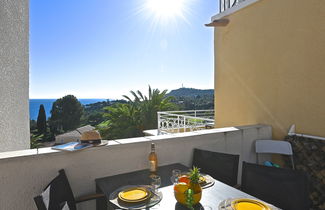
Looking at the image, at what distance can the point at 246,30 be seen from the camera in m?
3.50

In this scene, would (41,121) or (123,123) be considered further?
(41,121)

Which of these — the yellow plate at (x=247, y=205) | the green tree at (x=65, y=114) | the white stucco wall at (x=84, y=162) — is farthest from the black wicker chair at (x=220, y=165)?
the green tree at (x=65, y=114)

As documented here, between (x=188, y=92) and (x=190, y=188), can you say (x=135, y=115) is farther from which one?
A: (x=190, y=188)

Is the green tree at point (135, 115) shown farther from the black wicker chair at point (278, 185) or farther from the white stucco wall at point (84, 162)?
the black wicker chair at point (278, 185)

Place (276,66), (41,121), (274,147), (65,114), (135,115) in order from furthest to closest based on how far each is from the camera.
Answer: (65,114)
(41,121)
(135,115)
(276,66)
(274,147)

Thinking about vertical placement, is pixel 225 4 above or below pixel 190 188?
above

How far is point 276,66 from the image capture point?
2994mm

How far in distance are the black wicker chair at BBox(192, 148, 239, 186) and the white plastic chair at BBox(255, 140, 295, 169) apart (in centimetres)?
111

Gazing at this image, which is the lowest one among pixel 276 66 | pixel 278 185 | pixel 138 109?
pixel 278 185

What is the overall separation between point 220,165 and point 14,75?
2546 mm

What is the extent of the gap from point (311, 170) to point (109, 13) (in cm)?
850

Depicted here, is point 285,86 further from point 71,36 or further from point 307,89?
point 71,36

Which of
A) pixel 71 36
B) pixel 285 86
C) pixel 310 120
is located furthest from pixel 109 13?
pixel 310 120

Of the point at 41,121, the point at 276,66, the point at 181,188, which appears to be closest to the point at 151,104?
the point at 276,66
